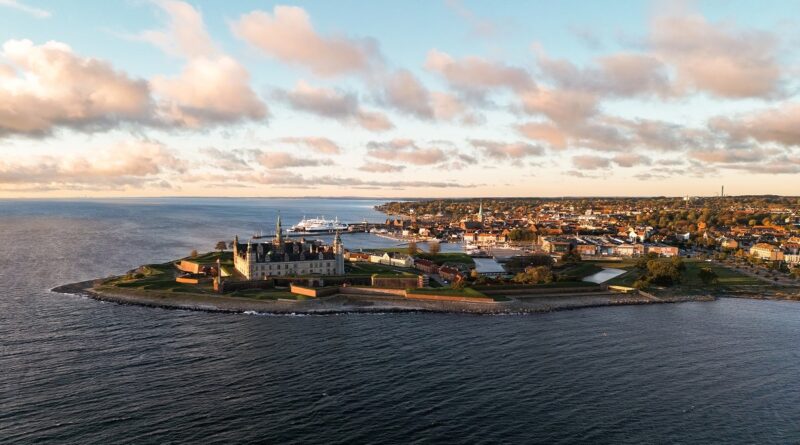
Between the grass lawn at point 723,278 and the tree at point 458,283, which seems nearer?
the tree at point 458,283

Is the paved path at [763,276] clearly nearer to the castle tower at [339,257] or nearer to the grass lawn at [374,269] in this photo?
the grass lawn at [374,269]

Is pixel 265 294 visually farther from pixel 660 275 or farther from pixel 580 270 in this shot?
pixel 660 275

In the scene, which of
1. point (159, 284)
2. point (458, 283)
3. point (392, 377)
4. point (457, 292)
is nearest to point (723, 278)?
point (458, 283)

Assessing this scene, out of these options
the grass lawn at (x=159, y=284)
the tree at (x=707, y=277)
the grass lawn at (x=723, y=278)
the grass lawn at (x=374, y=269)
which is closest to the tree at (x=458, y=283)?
the grass lawn at (x=374, y=269)

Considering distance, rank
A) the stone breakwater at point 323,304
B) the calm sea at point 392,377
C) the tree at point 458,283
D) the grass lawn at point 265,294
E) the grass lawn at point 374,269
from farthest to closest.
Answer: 1. the grass lawn at point 374,269
2. the tree at point 458,283
3. the grass lawn at point 265,294
4. the stone breakwater at point 323,304
5. the calm sea at point 392,377

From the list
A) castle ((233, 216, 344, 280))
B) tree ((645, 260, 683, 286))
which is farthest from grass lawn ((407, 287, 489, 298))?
tree ((645, 260, 683, 286))

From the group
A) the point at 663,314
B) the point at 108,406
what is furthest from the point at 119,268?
the point at 663,314
